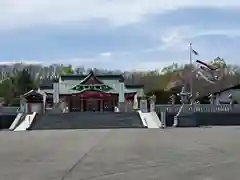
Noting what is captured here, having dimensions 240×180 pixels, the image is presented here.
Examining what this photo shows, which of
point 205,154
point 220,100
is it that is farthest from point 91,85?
point 205,154

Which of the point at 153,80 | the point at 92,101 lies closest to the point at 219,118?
the point at 92,101

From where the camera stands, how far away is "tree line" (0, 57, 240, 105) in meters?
86.4

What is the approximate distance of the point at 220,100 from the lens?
7119 cm

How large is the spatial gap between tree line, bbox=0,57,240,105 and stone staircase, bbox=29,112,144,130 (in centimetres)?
2254

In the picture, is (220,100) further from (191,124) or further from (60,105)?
(191,124)

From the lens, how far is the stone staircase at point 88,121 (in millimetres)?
43594

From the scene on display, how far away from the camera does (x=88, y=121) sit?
4634 centimetres

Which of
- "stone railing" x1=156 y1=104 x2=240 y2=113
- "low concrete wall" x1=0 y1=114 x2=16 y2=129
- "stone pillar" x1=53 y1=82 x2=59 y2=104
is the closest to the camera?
"low concrete wall" x1=0 y1=114 x2=16 y2=129

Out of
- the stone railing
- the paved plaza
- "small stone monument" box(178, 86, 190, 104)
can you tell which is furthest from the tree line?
the paved plaza

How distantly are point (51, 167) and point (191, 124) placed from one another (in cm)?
3306

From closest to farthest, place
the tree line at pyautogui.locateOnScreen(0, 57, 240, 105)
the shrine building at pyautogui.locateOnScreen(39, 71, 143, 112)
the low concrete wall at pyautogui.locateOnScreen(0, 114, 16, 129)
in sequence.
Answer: the low concrete wall at pyautogui.locateOnScreen(0, 114, 16, 129), the shrine building at pyautogui.locateOnScreen(39, 71, 143, 112), the tree line at pyautogui.locateOnScreen(0, 57, 240, 105)

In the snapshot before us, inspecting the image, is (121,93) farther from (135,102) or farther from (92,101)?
(135,102)

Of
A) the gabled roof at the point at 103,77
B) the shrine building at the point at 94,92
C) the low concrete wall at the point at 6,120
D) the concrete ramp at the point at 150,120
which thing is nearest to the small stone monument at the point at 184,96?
the concrete ramp at the point at 150,120

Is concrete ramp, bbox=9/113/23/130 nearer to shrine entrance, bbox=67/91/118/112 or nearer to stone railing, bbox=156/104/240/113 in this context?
stone railing, bbox=156/104/240/113
